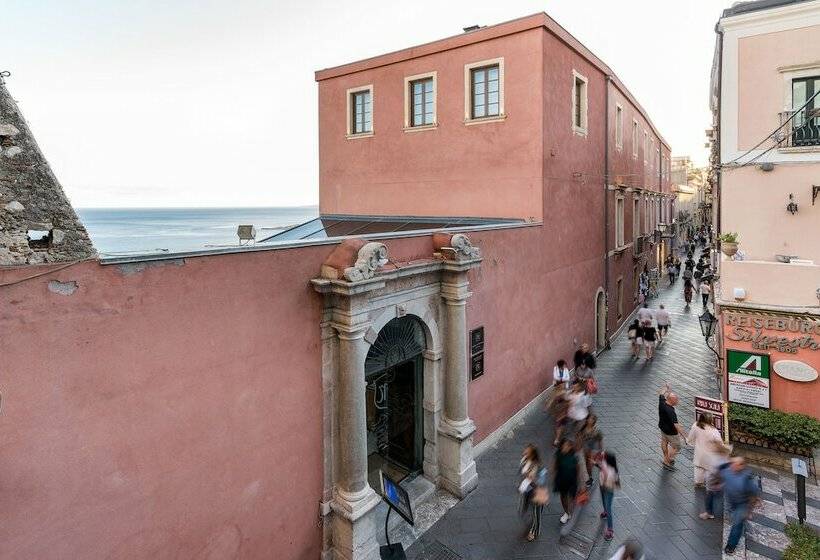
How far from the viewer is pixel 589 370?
12.9 m

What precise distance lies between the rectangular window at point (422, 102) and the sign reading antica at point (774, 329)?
874cm

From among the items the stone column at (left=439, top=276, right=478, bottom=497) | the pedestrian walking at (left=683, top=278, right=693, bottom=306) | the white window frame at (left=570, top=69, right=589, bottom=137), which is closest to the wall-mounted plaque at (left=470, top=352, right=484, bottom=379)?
the stone column at (left=439, top=276, right=478, bottom=497)

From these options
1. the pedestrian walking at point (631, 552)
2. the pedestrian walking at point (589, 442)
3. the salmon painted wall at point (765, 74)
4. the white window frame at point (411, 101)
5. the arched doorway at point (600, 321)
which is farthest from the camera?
the arched doorway at point (600, 321)

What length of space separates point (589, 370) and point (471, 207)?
17.2 feet

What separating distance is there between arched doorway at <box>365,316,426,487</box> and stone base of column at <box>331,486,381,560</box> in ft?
6.73

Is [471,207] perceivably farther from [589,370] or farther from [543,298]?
[589,370]

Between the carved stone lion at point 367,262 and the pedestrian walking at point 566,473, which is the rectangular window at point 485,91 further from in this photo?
the pedestrian walking at point 566,473

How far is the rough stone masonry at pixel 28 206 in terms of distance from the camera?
3982 millimetres

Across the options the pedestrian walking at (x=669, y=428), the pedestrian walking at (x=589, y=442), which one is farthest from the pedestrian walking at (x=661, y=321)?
the pedestrian walking at (x=589, y=442)

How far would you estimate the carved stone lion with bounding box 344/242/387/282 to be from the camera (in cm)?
641

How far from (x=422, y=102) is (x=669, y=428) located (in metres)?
10.1

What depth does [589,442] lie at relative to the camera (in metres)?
9.16

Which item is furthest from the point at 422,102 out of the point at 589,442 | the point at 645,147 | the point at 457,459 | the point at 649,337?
the point at 645,147

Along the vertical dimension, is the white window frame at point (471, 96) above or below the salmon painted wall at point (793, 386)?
above
